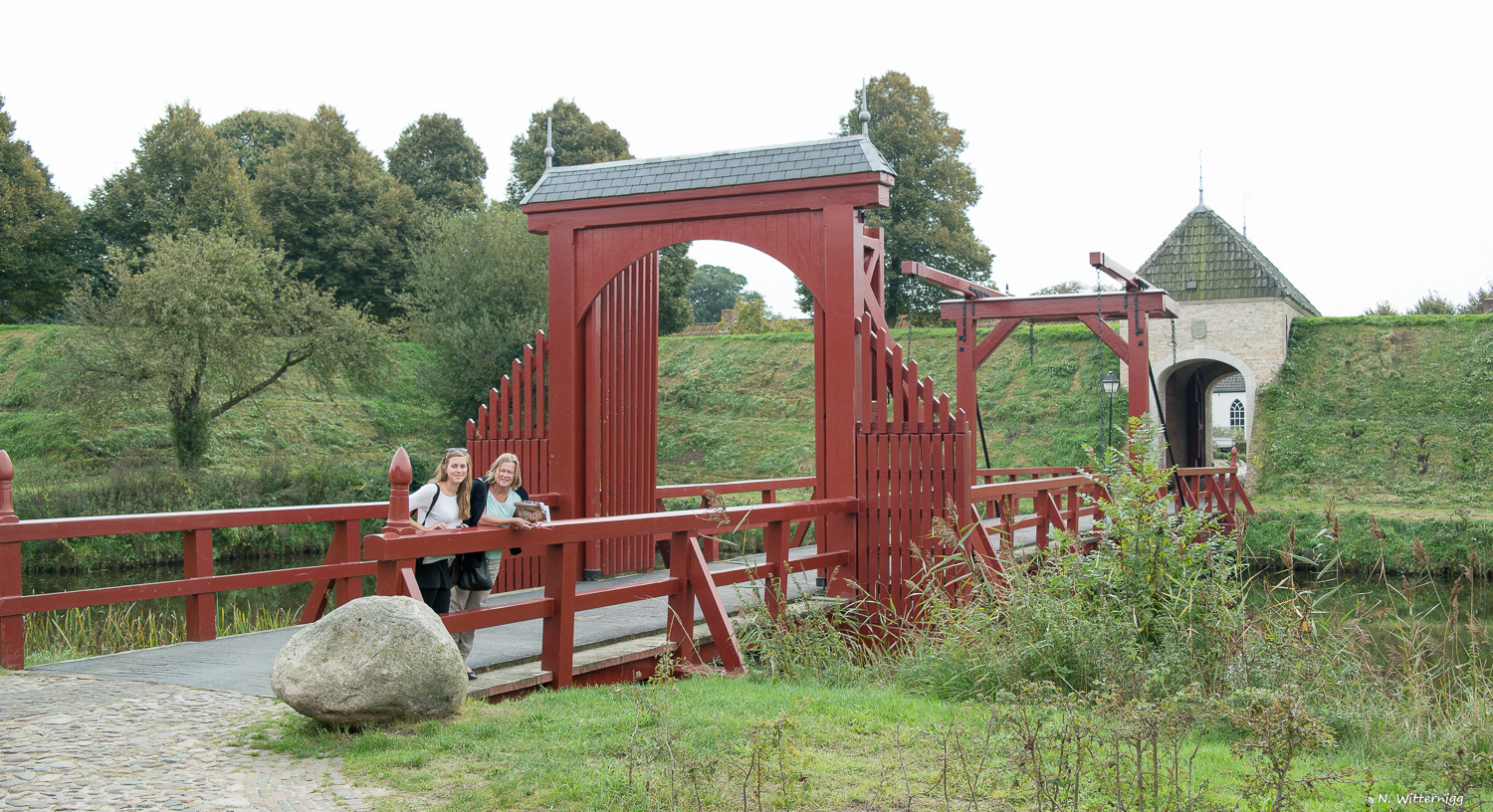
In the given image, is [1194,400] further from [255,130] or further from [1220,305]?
[255,130]

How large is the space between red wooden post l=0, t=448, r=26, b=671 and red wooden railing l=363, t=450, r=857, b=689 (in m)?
2.23

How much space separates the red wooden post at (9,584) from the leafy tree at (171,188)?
2584cm

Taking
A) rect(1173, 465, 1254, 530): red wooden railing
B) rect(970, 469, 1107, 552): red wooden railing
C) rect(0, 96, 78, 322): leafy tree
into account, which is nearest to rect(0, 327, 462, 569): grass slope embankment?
rect(0, 96, 78, 322): leafy tree

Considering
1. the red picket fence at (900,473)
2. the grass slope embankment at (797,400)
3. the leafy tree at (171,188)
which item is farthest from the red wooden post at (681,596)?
the leafy tree at (171,188)

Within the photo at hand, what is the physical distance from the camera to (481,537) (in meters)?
4.88

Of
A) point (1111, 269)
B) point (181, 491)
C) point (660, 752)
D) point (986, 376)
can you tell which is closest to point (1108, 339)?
point (1111, 269)

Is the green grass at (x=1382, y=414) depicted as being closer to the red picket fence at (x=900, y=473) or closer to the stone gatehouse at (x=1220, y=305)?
the stone gatehouse at (x=1220, y=305)

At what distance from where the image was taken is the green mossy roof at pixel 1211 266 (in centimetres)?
2245

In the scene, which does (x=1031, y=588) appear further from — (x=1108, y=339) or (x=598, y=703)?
(x=1108, y=339)

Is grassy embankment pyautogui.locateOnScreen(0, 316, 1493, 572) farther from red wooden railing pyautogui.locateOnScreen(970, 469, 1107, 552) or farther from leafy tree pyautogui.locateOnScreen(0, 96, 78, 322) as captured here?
red wooden railing pyautogui.locateOnScreen(970, 469, 1107, 552)

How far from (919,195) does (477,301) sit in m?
13.8

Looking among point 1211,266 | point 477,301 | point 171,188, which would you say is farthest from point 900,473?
point 171,188

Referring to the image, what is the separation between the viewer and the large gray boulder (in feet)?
12.7

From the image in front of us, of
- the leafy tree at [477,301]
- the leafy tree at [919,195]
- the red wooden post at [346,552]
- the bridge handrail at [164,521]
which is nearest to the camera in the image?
the bridge handrail at [164,521]
